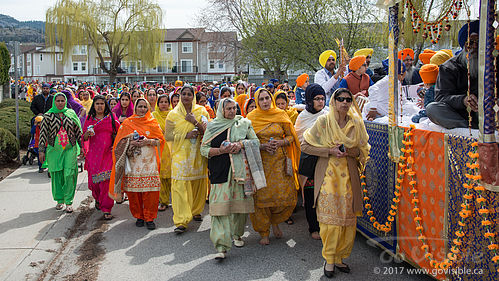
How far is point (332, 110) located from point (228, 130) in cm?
133

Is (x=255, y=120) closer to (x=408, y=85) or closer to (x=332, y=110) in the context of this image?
(x=332, y=110)

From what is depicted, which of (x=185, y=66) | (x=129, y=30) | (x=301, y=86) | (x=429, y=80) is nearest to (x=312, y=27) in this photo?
(x=301, y=86)

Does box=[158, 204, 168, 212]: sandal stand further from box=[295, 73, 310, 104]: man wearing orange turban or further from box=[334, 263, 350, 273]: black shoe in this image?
box=[334, 263, 350, 273]: black shoe

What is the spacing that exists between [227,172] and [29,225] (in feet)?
10.6

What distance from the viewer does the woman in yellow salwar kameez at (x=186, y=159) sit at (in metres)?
5.96

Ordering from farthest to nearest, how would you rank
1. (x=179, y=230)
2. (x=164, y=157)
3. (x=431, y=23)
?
1. (x=164, y=157)
2. (x=179, y=230)
3. (x=431, y=23)

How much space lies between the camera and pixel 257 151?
200 inches

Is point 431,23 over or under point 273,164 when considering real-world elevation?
over

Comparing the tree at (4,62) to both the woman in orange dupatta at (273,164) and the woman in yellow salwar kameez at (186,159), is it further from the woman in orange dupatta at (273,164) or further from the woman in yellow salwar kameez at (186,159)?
the woman in orange dupatta at (273,164)

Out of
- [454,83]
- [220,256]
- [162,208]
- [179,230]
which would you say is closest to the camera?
[454,83]

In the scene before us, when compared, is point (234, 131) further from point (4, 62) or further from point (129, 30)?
point (129, 30)

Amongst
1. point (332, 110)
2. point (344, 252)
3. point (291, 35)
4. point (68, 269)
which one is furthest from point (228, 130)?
point (291, 35)

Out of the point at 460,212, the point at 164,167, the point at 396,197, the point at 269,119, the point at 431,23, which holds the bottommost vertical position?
the point at 164,167

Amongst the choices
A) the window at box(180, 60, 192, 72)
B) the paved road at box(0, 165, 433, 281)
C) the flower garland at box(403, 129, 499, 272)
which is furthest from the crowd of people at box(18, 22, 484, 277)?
the window at box(180, 60, 192, 72)
